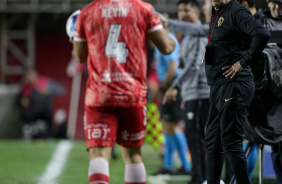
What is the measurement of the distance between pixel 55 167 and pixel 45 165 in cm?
45

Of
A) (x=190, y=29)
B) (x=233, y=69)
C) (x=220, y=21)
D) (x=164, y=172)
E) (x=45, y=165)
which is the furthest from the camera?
(x=45, y=165)

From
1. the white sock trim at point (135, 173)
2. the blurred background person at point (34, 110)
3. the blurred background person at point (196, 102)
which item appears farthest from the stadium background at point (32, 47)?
the white sock trim at point (135, 173)

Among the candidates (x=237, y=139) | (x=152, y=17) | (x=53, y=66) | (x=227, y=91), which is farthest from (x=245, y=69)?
(x=53, y=66)

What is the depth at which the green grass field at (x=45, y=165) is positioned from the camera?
725cm

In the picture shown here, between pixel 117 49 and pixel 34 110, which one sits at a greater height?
pixel 117 49

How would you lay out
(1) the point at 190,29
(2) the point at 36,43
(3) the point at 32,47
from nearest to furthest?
(1) the point at 190,29 < (3) the point at 32,47 < (2) the point at 36,43

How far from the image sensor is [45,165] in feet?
30.9

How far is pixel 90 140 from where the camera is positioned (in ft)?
13.7

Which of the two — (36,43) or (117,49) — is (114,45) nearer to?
(117,49)

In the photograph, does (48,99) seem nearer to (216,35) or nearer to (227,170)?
(227,170)

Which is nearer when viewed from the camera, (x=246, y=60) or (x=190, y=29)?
(x=246, y=60)

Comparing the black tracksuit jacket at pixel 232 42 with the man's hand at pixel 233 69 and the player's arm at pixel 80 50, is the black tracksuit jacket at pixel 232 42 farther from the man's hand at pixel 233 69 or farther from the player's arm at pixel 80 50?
the player's arm at pixel 80 50

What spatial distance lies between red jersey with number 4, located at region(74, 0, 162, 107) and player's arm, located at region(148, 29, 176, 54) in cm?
10

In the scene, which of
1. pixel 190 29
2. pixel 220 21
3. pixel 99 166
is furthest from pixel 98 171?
pixel 190 29
